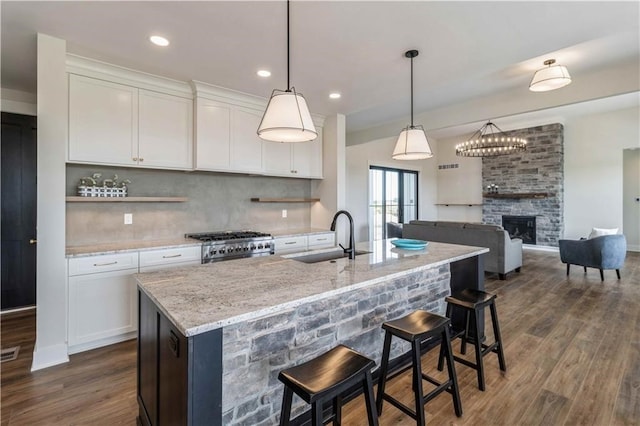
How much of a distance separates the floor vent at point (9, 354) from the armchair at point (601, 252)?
7.33 metres

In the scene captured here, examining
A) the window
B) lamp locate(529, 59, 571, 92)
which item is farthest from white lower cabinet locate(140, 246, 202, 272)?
the window

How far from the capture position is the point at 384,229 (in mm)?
8250

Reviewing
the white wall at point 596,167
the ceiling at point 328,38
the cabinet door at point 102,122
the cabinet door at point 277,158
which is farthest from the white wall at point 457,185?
the cabinet door at point 102,122

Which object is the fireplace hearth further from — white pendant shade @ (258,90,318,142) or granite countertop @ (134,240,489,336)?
white pendant shade @ (258,90,318,142)

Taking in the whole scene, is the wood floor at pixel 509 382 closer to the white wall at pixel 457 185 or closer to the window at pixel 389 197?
the window at pixel 389 197

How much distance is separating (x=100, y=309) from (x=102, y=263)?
41 centimetres

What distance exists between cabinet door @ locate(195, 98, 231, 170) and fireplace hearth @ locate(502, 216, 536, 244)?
8.00m

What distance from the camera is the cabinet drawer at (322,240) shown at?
14.5 ft

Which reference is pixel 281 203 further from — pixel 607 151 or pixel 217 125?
pixel 607 151

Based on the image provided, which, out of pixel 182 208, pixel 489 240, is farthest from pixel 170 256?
pixel 489 240

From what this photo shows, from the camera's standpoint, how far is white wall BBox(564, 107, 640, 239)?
7102 millimetres

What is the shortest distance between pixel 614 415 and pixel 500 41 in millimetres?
2813

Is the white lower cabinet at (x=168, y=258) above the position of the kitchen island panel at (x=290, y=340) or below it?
above

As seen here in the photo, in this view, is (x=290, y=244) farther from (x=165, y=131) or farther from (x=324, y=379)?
(x=324, y=379)
